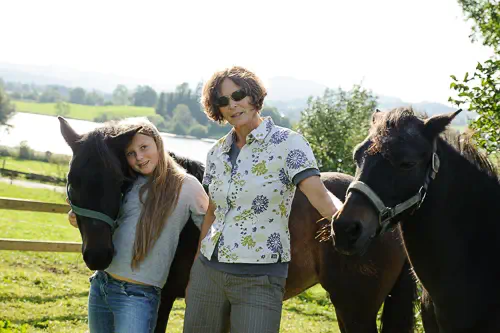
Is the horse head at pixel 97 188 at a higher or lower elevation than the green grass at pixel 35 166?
higher

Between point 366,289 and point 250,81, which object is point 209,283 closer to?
point 250,81

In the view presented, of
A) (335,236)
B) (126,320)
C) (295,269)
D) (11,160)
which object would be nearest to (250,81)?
(335,236)

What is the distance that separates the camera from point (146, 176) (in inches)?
136

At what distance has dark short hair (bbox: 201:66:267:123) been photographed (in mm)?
2951

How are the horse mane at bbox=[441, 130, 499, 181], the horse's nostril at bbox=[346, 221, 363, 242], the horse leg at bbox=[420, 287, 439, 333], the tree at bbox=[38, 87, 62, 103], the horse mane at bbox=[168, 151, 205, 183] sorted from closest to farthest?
the horse's nostril at bbox=[346, 221, 363, 242] → the horse mane at bbox=[441, 130, 499, 181] → the horse leg at bbox=[420, 287, 439, 333] → the horse mane at bbox=[168, 151, 205, 183] → the tree at bbox=[38, 87, 62, 103]

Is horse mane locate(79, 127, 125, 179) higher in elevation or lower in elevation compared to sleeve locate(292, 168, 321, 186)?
lower

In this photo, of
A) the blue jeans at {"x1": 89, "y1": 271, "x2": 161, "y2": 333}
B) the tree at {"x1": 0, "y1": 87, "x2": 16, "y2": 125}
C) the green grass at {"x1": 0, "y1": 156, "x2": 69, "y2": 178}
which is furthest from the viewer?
the tree at {"x1": 0, "y1": 87, "x2": 16, "y2": 125}

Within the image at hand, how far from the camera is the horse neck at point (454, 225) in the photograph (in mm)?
3025

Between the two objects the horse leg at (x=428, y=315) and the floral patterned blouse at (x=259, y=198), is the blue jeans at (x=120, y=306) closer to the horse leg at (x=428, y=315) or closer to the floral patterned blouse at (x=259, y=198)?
the floral patterned blouse at (x=259, y=198)

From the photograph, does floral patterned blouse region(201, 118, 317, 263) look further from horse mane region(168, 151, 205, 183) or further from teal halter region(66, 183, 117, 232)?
horse mane region(168, 151, 205, 183)

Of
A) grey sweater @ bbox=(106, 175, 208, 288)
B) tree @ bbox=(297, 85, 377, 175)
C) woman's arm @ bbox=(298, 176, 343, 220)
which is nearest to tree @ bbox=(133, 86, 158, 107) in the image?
tree @ bbox=(297, 85, 377, 175)

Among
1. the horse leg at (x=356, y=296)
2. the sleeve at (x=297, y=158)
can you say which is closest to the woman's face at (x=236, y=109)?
the sleeve at (x=297, y=158)

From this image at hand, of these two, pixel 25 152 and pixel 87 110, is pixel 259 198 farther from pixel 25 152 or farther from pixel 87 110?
pixel 87 110

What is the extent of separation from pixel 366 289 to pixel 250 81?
6.91 feet
